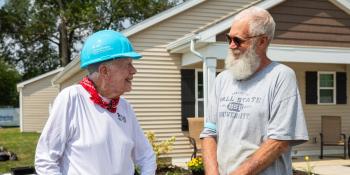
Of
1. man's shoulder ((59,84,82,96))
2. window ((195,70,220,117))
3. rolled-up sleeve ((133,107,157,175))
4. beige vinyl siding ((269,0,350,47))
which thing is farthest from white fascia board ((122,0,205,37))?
man's shoulder ((59,84,82,96))

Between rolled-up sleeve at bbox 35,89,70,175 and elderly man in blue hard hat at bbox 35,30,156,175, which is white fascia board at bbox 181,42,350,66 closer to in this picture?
elderly man in blue hard hat at bbox 35,30,156,175

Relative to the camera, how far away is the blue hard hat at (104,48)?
216 cm

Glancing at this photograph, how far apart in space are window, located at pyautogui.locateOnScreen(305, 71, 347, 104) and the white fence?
113 ft

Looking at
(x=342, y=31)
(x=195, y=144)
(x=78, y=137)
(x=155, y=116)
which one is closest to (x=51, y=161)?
(x=78, y=137)

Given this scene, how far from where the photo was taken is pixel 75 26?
3575 cm

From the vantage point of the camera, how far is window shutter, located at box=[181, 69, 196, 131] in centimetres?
1184

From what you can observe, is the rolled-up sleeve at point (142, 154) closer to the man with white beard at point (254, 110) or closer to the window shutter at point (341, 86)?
the man with white beard at point (254, 110)

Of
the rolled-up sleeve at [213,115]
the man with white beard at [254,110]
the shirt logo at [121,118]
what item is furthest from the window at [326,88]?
the shirt logo at [121,118]

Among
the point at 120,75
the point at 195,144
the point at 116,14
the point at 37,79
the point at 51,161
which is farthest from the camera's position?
the point at 116,14

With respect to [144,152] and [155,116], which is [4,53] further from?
[144,152]

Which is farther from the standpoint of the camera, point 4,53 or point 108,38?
point 4,53

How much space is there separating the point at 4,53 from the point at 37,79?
16.1 meters

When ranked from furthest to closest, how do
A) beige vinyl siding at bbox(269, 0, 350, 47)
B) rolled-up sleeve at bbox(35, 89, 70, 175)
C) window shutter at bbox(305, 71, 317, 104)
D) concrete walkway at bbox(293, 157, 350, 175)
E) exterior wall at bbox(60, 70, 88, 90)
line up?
exterior wall at bbox(60, 70, 88, 90) < window shutter at bbox(305, 71, 317, 104) < beige vinyl siding at bbox(269, 0, 350, 47) < concrete walkway at bbox(293, 157, 350, 175) < rolled-up sleeve at bbox(35, 89, 70, 175)

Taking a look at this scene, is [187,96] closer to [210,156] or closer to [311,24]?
[311,24]
